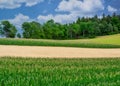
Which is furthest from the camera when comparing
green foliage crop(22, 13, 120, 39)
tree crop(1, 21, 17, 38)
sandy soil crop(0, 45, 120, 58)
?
Result: green foliage crop(22, 13, 120, 39)

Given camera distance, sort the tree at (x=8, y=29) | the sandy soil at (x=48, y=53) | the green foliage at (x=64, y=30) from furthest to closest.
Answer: the green foliage at (x=64, y=30) < the tree at (x=8, y=29) < the sandy soil at (x=48, y=53)

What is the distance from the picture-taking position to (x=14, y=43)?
61.9 m

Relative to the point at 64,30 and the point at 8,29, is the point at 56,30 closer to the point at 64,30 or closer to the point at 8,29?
the point at 64,30

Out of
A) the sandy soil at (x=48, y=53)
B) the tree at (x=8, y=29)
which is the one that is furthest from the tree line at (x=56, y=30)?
the sandy soil at (x=48, y=53)

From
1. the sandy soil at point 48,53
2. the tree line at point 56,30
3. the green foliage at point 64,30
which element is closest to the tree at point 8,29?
the tree line at point 56,30

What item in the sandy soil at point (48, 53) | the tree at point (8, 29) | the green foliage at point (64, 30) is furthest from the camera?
the green foliage at point (64, 30)

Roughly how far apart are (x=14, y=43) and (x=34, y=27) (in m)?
105

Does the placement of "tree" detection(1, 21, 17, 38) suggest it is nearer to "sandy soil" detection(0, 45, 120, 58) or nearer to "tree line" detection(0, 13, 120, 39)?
"tree line" detection(0, 13, 120, 39)

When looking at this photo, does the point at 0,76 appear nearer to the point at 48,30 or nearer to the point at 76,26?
the point at 48,30

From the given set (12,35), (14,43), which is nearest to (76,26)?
(12,35)

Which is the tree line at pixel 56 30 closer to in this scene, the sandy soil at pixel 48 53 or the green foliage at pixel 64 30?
the green foliage at pixel 64 30

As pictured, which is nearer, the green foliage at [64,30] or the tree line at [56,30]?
the tree line at [56,30]

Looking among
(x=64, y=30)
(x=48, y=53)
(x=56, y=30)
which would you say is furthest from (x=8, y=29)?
(x=48, y=53)

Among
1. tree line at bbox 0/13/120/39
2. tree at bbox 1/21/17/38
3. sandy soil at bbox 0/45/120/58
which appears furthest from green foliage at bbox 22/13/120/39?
sandy soil at bbox 0/45/120/58
